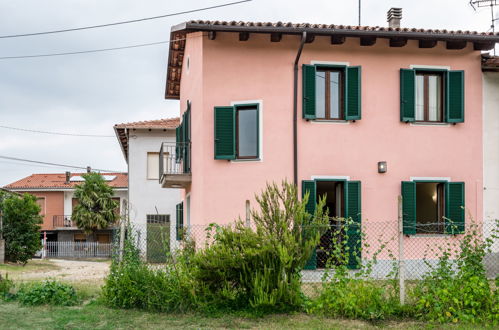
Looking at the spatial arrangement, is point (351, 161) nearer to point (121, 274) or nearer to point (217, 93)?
point (217, 93)

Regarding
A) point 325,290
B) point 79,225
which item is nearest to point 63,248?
point 79,225

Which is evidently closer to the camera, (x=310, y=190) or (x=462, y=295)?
(x=462, y=295)

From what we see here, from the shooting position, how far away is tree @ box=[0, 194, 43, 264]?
2341 centimetres

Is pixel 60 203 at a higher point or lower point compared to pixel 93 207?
higher

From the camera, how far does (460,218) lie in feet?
42.6

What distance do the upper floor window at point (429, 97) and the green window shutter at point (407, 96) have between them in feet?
1.12

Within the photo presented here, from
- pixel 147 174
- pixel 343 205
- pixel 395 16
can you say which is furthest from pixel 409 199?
pixel 147 174

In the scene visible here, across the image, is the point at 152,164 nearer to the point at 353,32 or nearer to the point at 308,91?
the point at 308,91

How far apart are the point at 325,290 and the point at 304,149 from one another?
5.30m

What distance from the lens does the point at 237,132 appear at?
13.0 meters

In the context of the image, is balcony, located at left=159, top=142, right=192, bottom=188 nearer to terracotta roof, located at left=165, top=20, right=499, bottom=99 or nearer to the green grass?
terracotta roof, located at left=165, top=20, right=499, bottom=99

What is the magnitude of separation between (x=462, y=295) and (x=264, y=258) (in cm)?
278

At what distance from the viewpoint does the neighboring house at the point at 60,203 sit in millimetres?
37469

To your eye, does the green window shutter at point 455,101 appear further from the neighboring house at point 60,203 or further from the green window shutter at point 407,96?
the neighboring house at point 60,203
